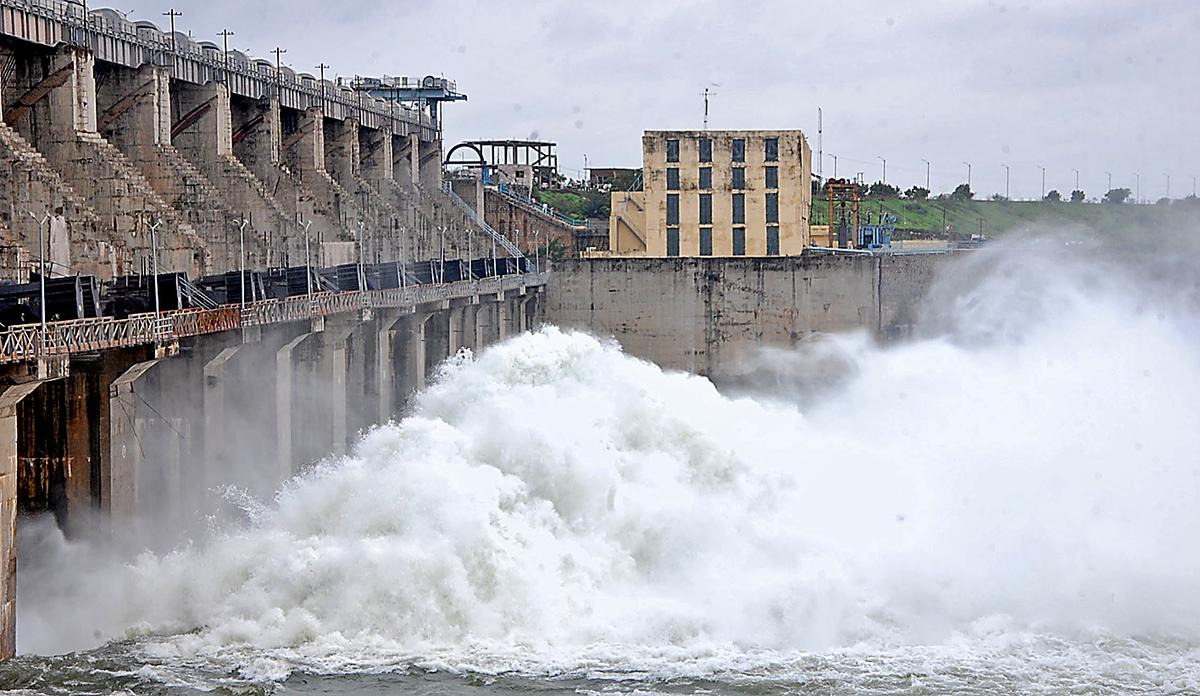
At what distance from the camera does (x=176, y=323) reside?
87.0 ft

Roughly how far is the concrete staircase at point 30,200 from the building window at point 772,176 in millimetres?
35927

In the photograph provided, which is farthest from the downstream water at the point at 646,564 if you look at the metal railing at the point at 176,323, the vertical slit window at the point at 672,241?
the vertical slit window at the point at 672,241

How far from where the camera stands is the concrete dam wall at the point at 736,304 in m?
57.2

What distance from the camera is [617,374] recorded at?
133ft

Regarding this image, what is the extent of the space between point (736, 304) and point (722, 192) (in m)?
7.79

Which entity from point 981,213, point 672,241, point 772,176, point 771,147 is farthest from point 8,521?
point 981,213

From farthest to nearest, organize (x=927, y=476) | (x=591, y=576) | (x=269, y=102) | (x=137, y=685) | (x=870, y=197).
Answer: (x=870, y=197) < (x=269, y=102) < (x=927, y=476) < (x=591, y=576) < (x=137, y=685)

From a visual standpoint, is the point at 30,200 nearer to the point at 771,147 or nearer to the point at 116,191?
the point at 116,191

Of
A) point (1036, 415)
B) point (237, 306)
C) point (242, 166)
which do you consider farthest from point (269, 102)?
point (1036, 415)

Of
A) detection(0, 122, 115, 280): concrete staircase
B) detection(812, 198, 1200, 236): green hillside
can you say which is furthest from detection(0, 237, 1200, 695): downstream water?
detection(812, 198, 1200, 236): green hillside

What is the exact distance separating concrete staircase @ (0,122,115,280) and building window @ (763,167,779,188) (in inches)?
1414

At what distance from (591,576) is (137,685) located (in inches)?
348

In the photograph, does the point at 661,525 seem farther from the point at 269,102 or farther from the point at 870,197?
the point at 870,197

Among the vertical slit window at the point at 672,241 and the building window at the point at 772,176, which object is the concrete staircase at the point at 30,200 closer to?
the vertical slit window at the point at 672,241
